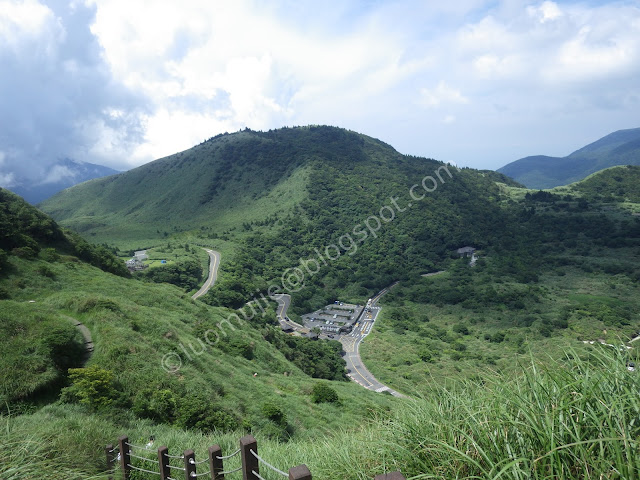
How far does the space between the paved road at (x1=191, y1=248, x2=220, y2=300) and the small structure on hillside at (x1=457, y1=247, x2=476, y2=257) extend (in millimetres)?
69780

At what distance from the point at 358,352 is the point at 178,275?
33672mm

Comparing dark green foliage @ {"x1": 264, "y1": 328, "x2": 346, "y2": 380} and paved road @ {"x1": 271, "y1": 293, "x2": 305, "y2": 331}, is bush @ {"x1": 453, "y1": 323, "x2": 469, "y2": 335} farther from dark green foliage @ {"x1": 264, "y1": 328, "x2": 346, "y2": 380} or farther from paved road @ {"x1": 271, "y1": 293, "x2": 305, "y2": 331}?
paved road @ {"x1": 271, "y1": 293, "x2": 305, "y2": 331}

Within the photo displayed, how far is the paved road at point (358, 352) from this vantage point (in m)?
37.9

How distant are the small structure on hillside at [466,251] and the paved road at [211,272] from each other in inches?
2747

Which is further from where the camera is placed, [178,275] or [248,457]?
[178,275]

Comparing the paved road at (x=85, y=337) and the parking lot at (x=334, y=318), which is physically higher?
the paved road at (x=85, y=337)

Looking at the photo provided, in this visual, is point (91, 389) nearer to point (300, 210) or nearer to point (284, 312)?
point (284, 312)

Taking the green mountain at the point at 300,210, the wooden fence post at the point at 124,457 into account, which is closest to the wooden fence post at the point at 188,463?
the wooden fence post at the point at 124,457

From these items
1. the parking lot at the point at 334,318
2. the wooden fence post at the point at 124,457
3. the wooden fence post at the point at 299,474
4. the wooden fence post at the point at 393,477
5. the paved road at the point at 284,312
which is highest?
the wooden fence post at the point at 393,477

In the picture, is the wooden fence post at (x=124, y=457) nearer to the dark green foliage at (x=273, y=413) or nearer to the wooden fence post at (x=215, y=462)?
the wooden fence post at (x=215, y=462)

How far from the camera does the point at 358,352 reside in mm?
48469

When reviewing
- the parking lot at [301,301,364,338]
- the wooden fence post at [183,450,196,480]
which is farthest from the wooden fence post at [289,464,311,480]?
the parking lot at [301,301,364,338]

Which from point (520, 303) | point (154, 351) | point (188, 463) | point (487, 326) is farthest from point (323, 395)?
point (520, 303)

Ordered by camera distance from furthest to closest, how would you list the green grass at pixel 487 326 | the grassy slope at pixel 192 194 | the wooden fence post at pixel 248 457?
the grassy slope at pixel 192 194, the green grass at pixel 487 326, the wooden fence post at pixel 248 457
